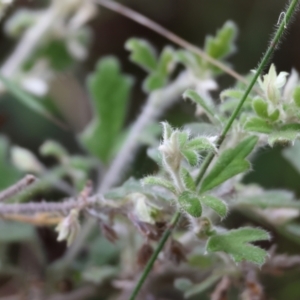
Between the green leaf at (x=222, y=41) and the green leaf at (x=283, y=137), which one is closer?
the green leaf at (x=283, y=137)

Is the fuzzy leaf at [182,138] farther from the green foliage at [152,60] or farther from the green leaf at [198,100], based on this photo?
the green foliage at [152,60]

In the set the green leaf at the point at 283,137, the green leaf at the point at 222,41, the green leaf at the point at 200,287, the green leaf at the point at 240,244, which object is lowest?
the green leaf at the point at 200,287

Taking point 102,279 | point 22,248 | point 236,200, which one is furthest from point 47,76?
point 236,200

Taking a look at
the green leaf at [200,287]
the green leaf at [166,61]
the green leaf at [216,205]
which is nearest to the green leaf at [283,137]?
the green leaf at [216,205]

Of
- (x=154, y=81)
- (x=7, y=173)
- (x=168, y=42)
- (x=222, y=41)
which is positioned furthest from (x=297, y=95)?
(x=168, y=42)

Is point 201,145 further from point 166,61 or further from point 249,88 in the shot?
point 166,61

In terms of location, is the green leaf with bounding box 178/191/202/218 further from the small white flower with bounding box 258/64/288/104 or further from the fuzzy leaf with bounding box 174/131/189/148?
the small white flower with bounding box 258/64/288/104
